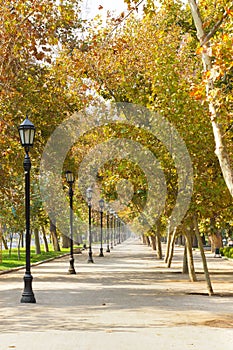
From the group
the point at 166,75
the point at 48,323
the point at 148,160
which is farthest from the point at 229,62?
the point at 148,160

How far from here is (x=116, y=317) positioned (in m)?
14.4

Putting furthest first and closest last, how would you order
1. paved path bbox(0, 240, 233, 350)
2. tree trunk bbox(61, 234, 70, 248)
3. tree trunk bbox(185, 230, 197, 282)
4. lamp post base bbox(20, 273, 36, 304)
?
tree trunk bbox(61, 234, 70, 248)
tree trunk bbox(185, 230, 197, 282)
lamp post base bbox(20, 273, 36, 304)
paved path bbox(0, 240, 233, 350)

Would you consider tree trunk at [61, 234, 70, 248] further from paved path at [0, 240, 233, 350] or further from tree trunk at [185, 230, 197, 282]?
paved path at [0, 240, 233, 350]

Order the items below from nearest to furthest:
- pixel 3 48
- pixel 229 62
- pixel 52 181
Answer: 1. pixel 229 62
2. pixel 3 48
3. pixel 52 181

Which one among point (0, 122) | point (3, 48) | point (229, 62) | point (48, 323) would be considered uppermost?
point (3, 48)

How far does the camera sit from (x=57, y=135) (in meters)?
28.7

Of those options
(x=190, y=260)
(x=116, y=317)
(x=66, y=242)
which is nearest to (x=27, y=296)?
(x=116, y=317)

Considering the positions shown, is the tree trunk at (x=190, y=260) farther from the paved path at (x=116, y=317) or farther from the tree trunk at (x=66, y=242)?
the tree trunk at (x=66, y=242)

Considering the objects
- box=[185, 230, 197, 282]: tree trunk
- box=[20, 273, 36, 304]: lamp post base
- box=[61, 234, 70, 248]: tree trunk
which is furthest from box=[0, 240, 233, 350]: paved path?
box=[61, 234, 70, 248]: tree trunk

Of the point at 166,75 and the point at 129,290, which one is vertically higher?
the point at 166,75

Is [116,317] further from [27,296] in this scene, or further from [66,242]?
[66,242]

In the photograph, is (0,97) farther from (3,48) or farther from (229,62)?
(229,62)

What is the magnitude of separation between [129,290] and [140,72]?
947 cm

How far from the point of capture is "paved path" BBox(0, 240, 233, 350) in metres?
10.7
